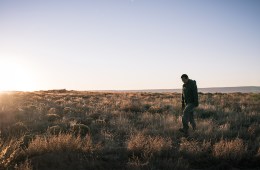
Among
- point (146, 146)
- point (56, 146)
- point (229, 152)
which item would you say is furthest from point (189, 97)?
point (56, 146)

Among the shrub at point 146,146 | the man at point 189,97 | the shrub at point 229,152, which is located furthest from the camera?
the man at point 189,97

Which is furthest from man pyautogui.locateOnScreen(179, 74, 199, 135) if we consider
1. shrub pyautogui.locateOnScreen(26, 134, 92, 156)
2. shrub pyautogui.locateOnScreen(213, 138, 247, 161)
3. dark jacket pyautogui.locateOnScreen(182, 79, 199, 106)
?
shrub pyautogui.locateOnScreen(26, 134, 92, 156)

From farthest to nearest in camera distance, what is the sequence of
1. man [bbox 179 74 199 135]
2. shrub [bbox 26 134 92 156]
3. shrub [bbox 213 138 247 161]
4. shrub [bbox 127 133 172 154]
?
man [bbox 179 74 199 135] → shrub [bbox 127 133 172 154] → shrub [bbox 213 138 247 161] → shrub [bbox 26 134 92 156]

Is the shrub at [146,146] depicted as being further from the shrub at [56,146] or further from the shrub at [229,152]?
the shrub at [229,152]

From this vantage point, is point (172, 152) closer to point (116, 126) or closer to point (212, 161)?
point (212, 161)

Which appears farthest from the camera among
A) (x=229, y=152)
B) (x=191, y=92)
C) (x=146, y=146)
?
(x=191, y=92)

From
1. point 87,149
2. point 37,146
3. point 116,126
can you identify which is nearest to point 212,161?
point 87,149

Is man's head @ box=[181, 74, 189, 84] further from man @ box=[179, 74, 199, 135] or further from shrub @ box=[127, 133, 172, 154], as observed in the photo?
shrub @ box=[127, 133, 172, 154]

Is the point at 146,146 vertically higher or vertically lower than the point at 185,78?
Result: lower

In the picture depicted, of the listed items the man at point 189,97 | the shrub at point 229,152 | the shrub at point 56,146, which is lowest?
the shrub at point 229,152

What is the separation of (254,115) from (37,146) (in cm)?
1085

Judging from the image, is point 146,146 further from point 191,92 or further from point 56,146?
point 191,92

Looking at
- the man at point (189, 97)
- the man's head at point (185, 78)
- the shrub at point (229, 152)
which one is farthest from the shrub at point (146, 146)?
the man's head at point (185, 78)

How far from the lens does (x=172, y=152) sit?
7586mm
